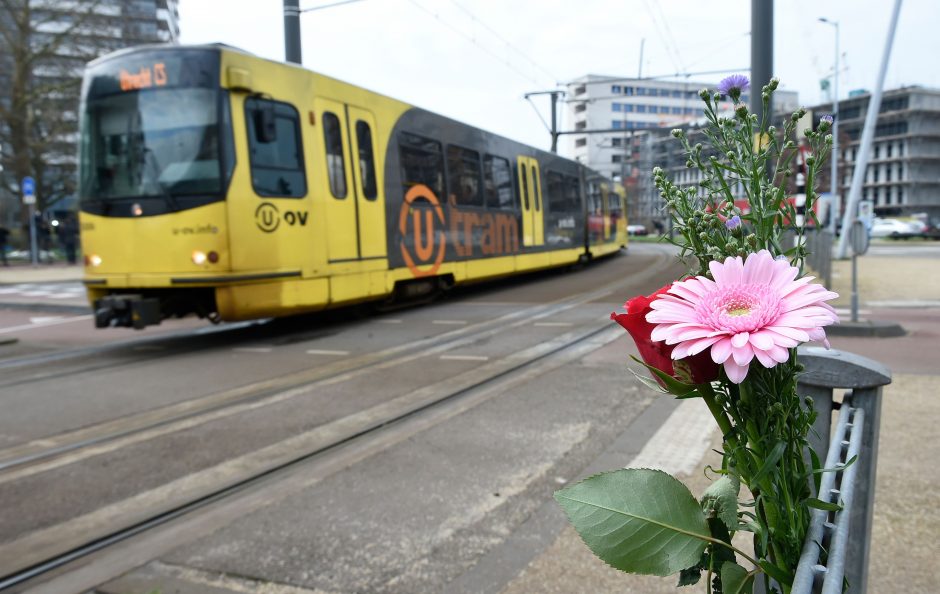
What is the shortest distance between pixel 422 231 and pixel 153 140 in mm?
4444

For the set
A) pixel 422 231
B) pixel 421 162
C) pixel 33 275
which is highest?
pixel 421 162

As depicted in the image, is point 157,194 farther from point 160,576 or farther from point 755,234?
point 755,234

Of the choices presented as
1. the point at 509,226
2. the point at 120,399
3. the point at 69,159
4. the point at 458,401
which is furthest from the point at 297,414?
the point at 69,159

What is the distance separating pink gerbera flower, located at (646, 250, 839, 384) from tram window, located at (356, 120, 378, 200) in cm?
894

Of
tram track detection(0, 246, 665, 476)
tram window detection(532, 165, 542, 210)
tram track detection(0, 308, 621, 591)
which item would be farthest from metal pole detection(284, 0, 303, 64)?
tram track detection(0, 308, 621, 591)

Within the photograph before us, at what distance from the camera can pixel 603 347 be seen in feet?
25.7

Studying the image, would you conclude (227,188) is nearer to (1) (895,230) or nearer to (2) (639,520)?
(2) (639,520)

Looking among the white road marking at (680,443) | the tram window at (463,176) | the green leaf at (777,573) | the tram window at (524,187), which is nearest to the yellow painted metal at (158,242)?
the white road marking at (680,443)

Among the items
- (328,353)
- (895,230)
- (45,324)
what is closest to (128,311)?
(328,353)

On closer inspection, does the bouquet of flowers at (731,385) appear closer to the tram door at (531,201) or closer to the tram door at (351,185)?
the tram door at (351,185)

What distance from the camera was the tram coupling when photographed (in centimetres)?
756

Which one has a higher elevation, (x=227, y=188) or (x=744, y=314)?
(x=227, y=188)

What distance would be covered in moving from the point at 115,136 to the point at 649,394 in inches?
249

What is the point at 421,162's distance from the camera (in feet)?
36.8
